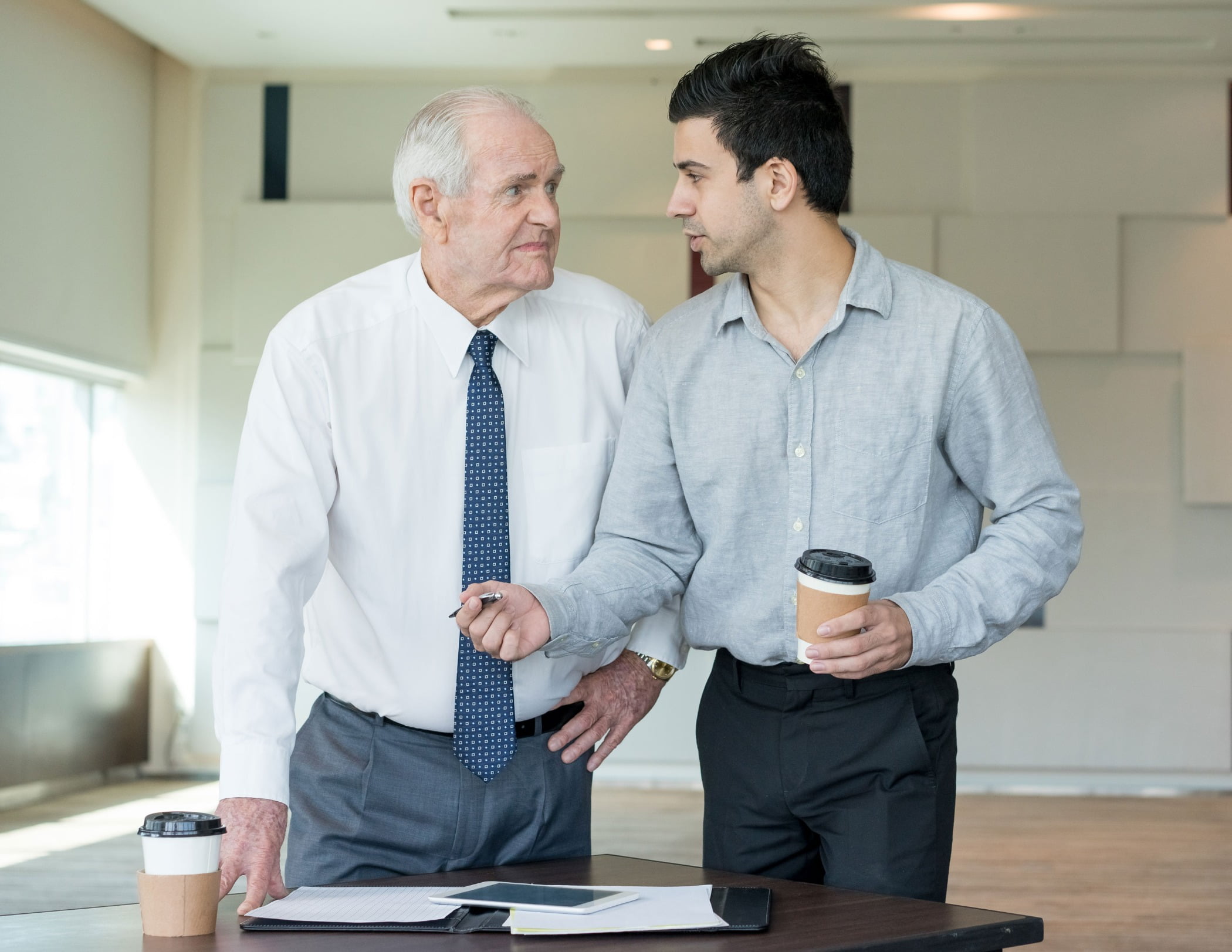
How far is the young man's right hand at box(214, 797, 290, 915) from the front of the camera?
1.59 meters

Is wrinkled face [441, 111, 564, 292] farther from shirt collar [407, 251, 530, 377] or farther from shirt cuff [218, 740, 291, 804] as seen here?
shirt cuff [218, 740, 291, 804]

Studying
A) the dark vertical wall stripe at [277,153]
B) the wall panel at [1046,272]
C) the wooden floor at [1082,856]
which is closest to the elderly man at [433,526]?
the wooden floor at [1082,856]

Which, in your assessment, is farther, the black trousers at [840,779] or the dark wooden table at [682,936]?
the black trousers at [840,779]

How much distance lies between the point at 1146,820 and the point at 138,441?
561 centimetres

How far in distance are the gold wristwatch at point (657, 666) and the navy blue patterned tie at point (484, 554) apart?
0.30m

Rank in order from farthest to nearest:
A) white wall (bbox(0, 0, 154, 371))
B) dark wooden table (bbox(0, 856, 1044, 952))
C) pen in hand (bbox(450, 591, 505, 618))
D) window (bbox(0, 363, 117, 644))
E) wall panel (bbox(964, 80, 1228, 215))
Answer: wall panel (bbox(964, 80, 1228, 215)) < window (bbox(0, 363, 117, 644)) < white wall (bbox(0, 0, 154, 371)) < pen in hand (bbox(450, 591, 505, 618)) < dark wooden table (bbox(0, 856, 1044, 952))

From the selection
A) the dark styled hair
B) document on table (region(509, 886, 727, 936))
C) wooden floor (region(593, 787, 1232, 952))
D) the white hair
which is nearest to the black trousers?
document on table (region(509, 886, 727, 936))

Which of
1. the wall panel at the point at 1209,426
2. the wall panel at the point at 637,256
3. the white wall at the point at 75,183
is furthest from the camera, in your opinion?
the wall panel at the point at 637,256

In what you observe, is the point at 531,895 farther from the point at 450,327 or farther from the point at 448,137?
the point at 448,137

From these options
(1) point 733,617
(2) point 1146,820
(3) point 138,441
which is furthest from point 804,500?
(3) point 138,441

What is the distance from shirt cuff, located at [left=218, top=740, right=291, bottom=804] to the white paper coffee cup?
325 millimetres

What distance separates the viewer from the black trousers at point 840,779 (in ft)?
6.07

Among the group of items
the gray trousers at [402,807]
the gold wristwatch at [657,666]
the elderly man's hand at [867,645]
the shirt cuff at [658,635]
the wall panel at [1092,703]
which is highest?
the elderly man's hand at [867,645]

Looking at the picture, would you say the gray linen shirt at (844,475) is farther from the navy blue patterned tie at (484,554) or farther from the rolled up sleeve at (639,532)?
the navy blue patterned tie at (484,554)
